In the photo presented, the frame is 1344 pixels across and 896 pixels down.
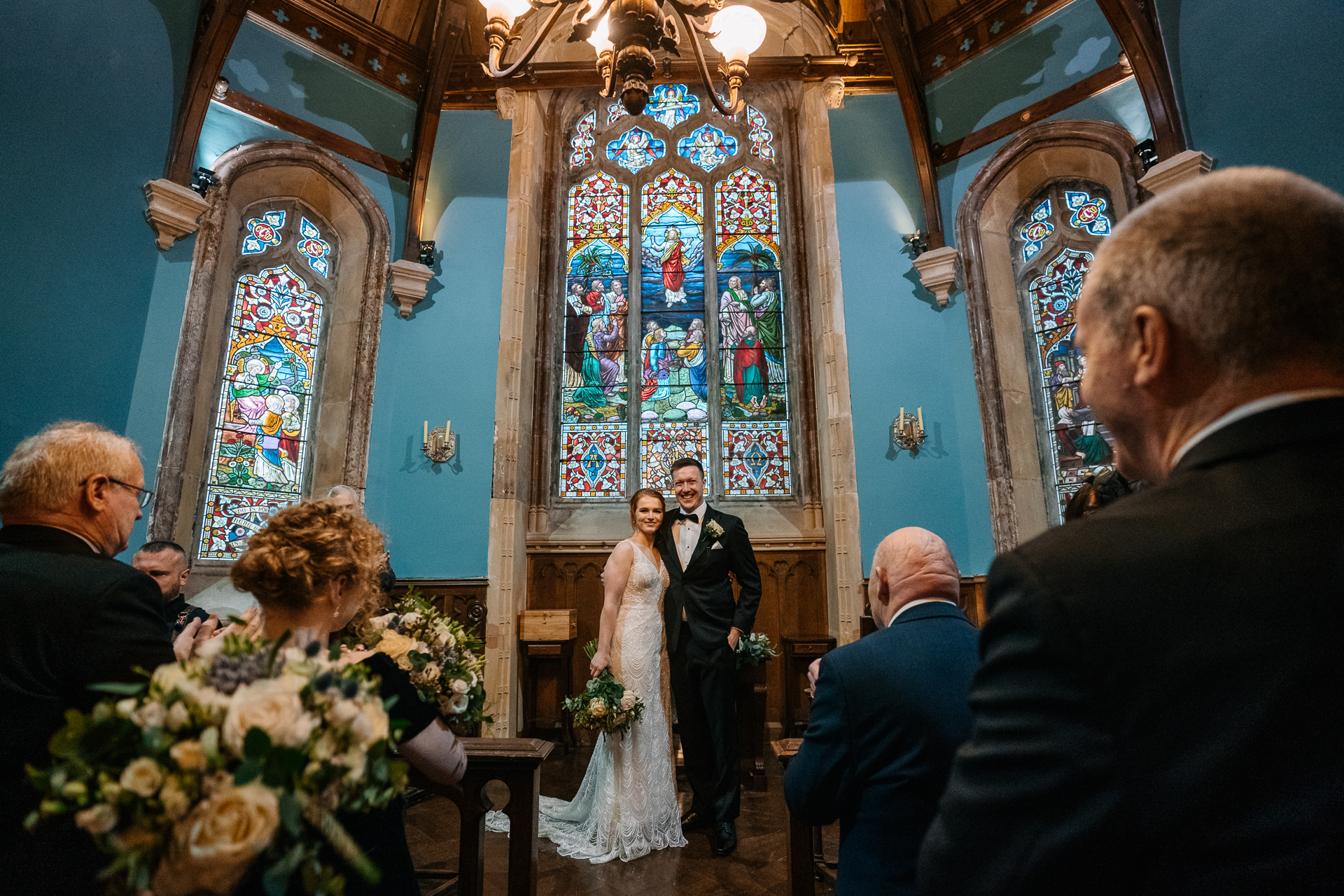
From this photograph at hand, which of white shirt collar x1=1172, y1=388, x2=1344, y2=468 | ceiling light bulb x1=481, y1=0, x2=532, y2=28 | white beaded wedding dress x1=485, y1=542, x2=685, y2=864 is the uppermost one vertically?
ceiling light bulb x1=481, y1=0, x2=532, y2=28

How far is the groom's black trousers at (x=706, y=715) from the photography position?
11.8 ft

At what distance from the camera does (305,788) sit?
0.96 m

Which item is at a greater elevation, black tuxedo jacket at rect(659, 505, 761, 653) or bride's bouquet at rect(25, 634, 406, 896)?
black tuxedo jacket at rect(659, 505, 761, 653)

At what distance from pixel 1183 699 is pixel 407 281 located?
7149 mm

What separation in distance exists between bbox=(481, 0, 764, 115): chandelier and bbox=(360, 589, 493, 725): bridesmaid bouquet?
2328mm

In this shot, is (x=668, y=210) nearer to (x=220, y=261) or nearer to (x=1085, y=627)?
(x=220, y=261)

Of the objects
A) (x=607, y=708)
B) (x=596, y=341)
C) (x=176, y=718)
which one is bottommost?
(x=607, y=708)

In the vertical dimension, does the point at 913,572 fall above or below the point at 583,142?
below

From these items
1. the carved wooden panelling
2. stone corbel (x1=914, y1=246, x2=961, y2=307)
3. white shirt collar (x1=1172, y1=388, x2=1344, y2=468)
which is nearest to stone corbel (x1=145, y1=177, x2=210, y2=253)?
the carved wooden panelling

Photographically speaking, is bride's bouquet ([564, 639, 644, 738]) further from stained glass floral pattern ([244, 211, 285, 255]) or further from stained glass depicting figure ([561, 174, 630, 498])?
stained glass floral pattern ([244, 211, 285, 255])

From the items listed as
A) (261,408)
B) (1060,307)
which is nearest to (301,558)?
(261,408)

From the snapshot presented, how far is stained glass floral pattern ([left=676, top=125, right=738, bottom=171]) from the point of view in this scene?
8227 mm

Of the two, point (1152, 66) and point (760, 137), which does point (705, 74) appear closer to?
point (1152, 66)

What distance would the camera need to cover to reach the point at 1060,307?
22.1 feet
